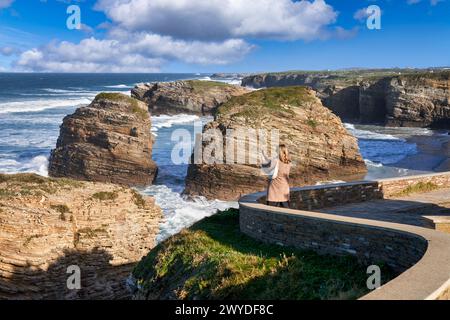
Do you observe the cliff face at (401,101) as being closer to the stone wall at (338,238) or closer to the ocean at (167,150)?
the ocean at (167,150)

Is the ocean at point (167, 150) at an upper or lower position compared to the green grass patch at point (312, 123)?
lower

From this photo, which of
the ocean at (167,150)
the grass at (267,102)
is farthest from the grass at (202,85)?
the grass at (267,102)

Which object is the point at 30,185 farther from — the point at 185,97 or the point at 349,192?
the point at 185,97

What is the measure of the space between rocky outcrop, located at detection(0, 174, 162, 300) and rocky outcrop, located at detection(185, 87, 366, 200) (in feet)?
38.2

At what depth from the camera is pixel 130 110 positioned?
3306 centimetres

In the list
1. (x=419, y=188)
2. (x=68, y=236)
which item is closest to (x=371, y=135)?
(x=419, y=188)

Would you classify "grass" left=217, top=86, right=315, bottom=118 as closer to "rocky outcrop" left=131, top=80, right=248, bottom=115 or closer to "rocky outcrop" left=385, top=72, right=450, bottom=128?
"rocky outcrop" left=385, top=72, right=450, bottom=128

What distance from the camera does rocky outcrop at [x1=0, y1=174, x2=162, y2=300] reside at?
42.2 ft

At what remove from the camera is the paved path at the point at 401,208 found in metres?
12.1

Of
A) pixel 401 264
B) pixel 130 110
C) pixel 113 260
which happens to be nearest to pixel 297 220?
pixel 401 264

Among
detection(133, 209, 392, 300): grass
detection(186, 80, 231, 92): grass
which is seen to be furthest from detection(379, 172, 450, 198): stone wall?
detection(186, 80, 231, 92): grass

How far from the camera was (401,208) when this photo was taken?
511 inches

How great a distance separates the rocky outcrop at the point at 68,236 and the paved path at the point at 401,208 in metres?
5.98

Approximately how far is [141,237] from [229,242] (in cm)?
483
